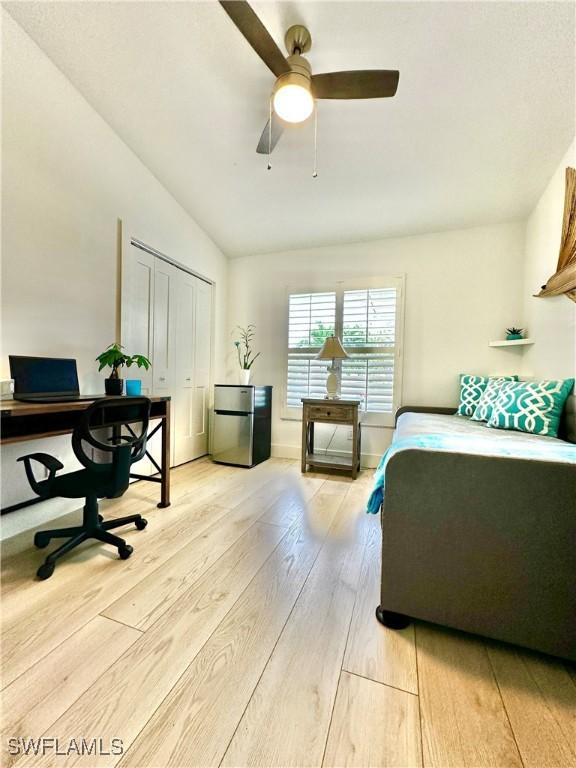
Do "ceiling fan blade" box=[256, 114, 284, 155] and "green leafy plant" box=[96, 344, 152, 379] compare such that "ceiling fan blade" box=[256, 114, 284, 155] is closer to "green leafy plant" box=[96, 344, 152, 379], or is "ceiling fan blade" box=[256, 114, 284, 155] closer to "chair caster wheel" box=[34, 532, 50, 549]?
"green leafy plant" box=[96, 344, 152, 379]

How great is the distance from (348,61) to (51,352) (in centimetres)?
244

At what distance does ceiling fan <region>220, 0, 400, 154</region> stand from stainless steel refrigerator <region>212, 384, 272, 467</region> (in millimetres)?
2184

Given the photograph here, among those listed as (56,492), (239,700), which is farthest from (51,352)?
(239,700)

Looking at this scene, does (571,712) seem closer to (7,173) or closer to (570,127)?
(570,127)

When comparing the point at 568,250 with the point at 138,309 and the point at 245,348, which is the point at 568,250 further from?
the point at 138,309

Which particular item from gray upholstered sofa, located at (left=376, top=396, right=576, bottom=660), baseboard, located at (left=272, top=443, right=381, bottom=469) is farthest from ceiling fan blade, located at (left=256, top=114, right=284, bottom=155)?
baseboard, located at (left=272, top=443, right=381, bottom=469)

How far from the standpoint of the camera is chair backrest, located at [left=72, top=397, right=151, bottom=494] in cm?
148

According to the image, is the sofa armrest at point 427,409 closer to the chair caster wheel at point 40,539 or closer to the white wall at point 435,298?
the white wall at point 435,298

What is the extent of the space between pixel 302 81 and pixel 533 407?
2.24 metres

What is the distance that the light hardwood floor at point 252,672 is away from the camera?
79 cm

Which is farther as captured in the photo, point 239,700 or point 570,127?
point 570,127

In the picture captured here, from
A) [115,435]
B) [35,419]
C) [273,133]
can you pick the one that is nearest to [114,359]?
[115,435]

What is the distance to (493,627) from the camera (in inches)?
41.6

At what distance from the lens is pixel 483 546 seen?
3.44 feet
